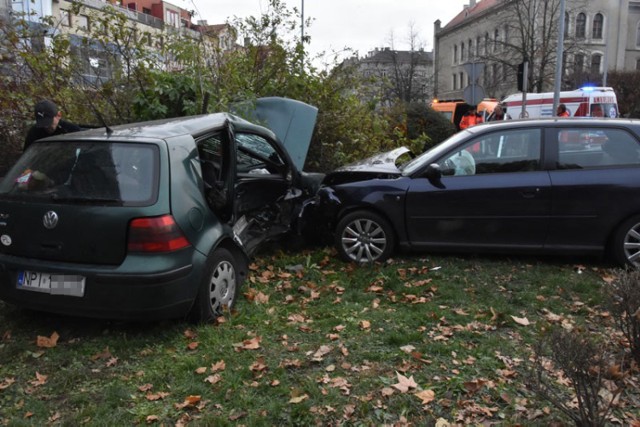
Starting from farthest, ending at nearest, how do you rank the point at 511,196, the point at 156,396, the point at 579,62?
the point at 579,62 < the point at 511,196 < the point at 156,396

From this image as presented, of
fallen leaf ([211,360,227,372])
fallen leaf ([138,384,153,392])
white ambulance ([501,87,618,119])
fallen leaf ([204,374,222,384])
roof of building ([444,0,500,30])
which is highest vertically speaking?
roof of building ([444,0,500,30])

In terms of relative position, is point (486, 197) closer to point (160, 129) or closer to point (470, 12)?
point (160, 129)

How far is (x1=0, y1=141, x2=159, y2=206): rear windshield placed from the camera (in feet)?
12.5

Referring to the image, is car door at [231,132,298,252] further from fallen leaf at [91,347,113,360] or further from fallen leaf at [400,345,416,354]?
fallen leaf at [400,345,416,354]

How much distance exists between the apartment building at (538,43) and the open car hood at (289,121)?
88.5ft

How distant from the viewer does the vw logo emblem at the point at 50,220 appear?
12.4 ft

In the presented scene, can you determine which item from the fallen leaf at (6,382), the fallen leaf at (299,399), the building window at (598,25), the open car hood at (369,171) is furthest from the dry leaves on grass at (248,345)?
the building window at (598,25)

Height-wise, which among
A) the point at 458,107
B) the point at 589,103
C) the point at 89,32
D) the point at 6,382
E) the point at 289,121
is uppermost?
the point at 89,32

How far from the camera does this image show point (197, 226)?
13.4 feet

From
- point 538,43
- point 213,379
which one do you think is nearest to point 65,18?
point 213,379

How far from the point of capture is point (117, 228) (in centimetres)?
371

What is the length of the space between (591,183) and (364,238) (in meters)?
2.46

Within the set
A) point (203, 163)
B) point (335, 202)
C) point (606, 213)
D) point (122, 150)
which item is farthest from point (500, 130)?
point (122, 150)

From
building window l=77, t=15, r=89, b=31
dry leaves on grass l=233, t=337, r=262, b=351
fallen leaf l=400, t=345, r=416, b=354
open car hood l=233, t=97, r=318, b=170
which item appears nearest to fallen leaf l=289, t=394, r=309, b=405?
dry leaves on grass l=233, t=337, r=262, b=351
